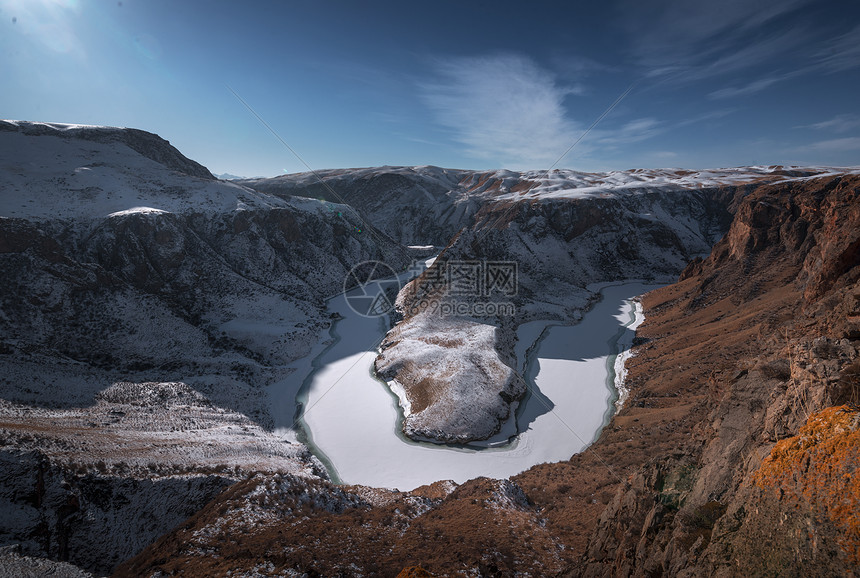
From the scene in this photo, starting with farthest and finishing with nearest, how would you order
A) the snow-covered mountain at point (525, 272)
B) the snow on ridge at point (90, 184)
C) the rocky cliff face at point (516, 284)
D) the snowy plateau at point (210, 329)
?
the snow on ridge at point (90, 184) < the snow-covered mountain at point (525, 272) < the rocky cliff face at point (516, 284) < the snowy plateau at point (210, 329)

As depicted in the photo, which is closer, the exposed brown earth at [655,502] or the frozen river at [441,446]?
the exposed brown earth at [655,502]

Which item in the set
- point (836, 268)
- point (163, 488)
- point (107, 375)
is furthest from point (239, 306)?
point (836, 268)

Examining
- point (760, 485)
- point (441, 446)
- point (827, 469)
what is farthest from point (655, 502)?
point (441, 446)

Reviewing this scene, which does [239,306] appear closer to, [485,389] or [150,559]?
[485,389]
